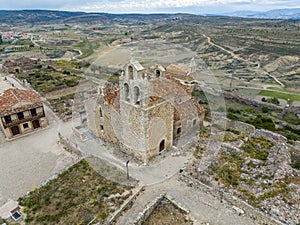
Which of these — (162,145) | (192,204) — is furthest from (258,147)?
(192,204)

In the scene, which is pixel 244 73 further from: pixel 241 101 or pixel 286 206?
pixel 286 206

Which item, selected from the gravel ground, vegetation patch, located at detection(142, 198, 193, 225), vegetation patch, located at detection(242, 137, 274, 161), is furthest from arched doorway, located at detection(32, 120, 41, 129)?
vegetation patch, located at detection(242, 137, 274, 161)

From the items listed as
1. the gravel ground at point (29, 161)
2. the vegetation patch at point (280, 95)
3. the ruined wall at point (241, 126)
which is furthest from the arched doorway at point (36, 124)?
the vegetation patch at point (280, 95)

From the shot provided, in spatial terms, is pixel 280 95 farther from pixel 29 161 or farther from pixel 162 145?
pixel 29 161

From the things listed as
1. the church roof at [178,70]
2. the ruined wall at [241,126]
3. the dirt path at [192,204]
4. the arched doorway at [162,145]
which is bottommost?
the ruined wall at [241,126]

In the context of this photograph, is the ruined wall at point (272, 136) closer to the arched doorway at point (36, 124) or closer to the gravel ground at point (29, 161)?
the gravel ground at point (29, 161)

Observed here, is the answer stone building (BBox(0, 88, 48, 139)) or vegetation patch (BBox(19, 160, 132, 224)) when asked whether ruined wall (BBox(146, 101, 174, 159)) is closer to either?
vegetation patch (BBox(19, 160, 132, 224))

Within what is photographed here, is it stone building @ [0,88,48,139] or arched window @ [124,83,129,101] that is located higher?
arched window @ [124,83,129,101]
